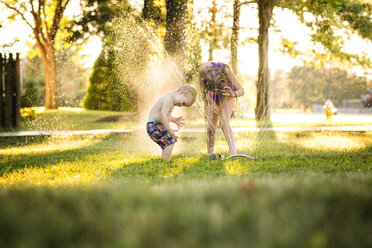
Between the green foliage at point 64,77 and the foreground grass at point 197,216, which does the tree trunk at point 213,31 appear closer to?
the foreground grass at point 197,216

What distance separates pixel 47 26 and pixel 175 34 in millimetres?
12149

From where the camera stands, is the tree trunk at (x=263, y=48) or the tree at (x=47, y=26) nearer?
the tree trunk at (x=263, y=48)

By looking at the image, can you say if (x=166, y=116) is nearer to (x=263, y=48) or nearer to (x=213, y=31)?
(x=213, y=31)

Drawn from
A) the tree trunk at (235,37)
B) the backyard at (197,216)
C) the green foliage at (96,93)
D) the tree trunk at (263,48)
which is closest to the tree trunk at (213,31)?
the tree trunk at (235,37)

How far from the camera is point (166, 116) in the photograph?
4.55 m

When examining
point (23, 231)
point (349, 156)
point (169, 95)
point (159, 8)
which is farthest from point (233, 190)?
point (159, 8)

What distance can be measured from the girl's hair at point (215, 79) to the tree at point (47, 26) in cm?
1507

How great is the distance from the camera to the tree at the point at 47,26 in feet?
58.1

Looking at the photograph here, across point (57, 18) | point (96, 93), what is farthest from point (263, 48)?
point (57, 18)

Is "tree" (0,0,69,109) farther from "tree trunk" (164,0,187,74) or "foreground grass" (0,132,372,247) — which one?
"foreground grass" (0,132,372,247)

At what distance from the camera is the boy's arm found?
177 inches

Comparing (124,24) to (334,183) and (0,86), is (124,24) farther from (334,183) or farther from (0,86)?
(334,183)

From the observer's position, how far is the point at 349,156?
5031 millimetres

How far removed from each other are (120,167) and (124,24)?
6.03 meters
